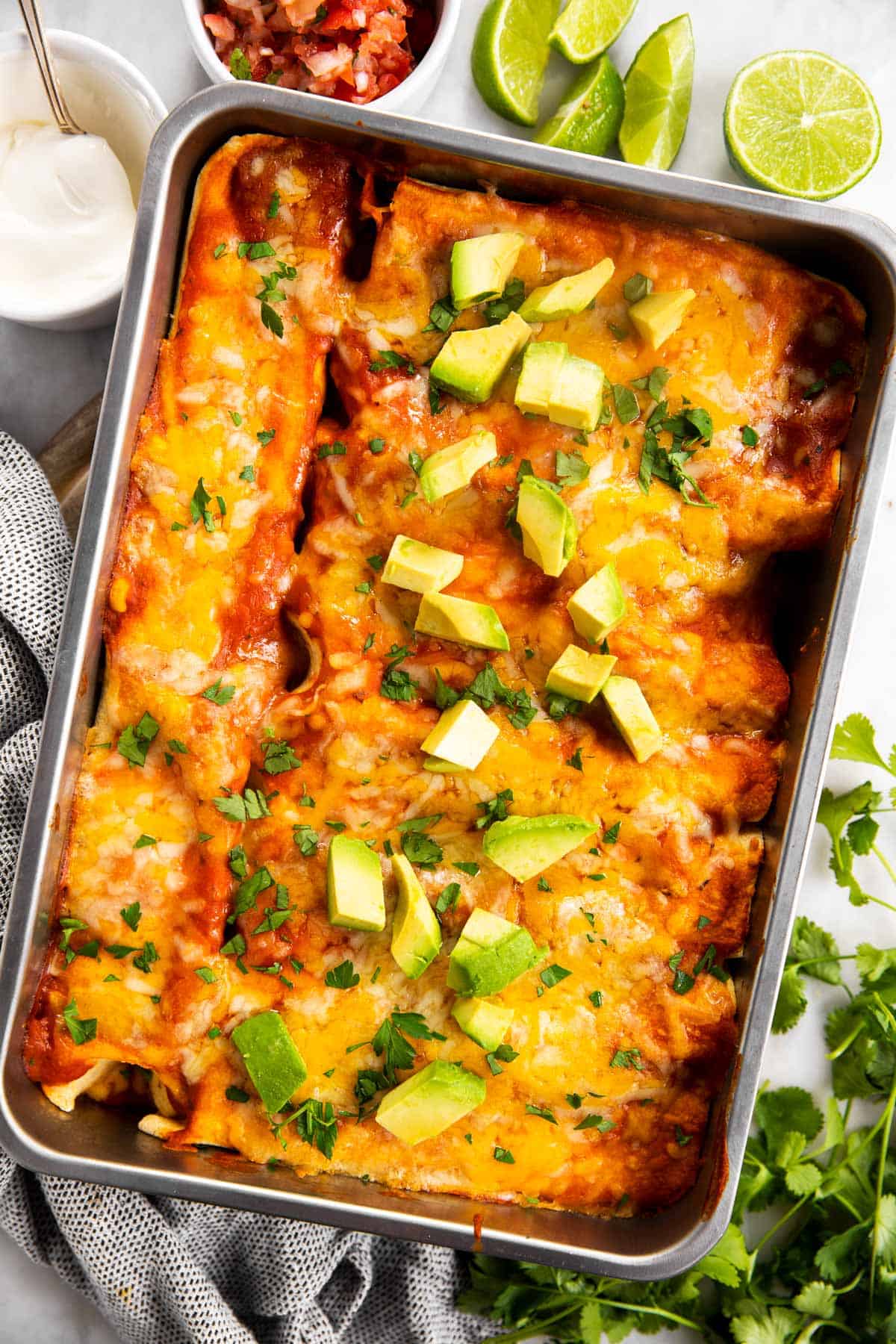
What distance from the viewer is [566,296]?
212 cm

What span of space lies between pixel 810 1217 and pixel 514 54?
2833 mm

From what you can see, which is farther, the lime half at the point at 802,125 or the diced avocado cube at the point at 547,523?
the lime half at the point at 802,125

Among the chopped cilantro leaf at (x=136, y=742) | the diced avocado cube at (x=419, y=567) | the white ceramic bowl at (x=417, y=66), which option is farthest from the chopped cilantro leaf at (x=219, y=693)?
the white ceramic bowl at (x=417, y=66)

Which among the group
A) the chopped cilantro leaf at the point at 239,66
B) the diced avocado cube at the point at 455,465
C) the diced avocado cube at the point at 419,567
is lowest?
the diced avocado cube at the point at 419,567

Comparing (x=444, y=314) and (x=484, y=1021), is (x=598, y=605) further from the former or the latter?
(x=484, y=1021)

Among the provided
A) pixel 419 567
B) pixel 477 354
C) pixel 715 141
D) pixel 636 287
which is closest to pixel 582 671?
pixel 419 567

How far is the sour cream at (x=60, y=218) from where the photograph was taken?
2.58 m

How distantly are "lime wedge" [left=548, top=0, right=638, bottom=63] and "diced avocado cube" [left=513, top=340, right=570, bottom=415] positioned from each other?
1.04 m

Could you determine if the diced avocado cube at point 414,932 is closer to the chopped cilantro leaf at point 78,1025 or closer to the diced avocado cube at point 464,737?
the diced avocado cube at point 464,737

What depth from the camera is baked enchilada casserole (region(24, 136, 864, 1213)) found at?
2.18 m

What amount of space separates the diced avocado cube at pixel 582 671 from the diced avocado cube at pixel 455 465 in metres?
0.37

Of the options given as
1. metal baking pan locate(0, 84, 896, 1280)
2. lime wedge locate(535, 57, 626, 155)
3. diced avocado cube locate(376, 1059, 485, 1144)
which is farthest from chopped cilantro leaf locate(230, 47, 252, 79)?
diced avocado cube locate(376, 1059, 485, 1144)

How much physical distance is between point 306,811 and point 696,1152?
3.31 feet

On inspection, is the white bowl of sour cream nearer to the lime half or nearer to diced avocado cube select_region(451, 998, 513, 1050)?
the lime half
